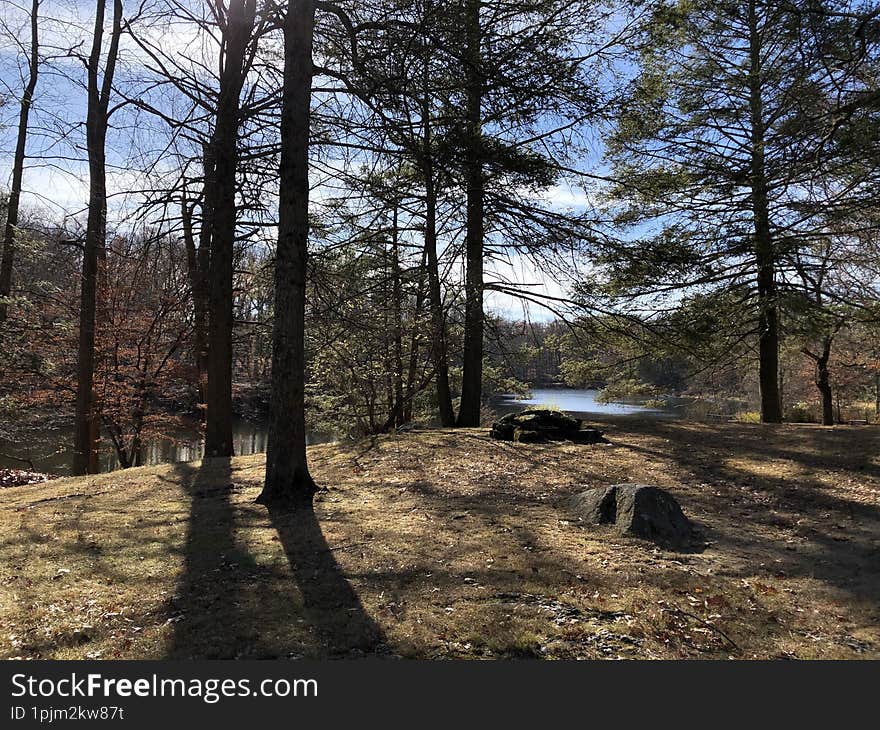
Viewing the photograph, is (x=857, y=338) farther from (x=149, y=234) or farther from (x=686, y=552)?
(x=149, y=234)

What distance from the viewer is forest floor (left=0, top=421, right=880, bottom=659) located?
346 centimetres

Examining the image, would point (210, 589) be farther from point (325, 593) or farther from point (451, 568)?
point (451, 568)

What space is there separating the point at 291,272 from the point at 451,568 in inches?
137

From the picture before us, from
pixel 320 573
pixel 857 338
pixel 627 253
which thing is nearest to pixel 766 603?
pixel 320 573

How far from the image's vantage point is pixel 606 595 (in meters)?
4.04

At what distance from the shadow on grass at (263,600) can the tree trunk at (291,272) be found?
605 mm

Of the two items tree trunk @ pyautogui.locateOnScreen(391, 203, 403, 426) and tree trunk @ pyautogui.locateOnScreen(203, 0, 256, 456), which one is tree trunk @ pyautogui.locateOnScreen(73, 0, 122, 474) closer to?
tree trunk @ pyautogui.locateOnScreen(203, 0, 256, 456)

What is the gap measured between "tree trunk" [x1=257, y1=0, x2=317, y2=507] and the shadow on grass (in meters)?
0.61

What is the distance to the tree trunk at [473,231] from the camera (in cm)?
638

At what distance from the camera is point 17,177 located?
43.2ft

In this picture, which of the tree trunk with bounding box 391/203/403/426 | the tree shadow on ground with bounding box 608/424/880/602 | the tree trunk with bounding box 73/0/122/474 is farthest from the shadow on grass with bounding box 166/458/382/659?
the tree trunk with bounding box 73/0/122/474

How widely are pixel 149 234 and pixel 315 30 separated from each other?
13.5 feet

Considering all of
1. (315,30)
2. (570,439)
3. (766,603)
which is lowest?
(766,603)

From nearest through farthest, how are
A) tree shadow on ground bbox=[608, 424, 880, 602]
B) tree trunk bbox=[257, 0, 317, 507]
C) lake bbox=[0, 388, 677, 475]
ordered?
tree shadow on ground bbox=[608, 424, 880, 602] < tree trunk bbox=[257, 0, 317, 507] < lake bbox=[0, 388, 677, 475]
